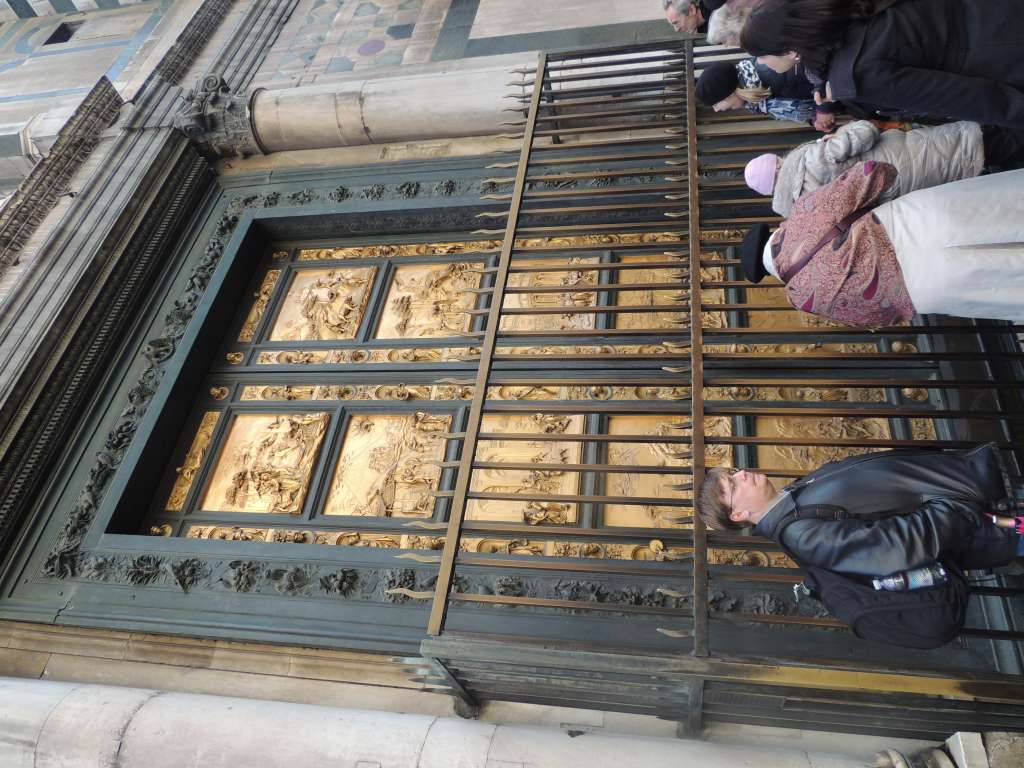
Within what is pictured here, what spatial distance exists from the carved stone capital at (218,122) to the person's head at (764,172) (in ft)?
17.4

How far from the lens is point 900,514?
2.11 m

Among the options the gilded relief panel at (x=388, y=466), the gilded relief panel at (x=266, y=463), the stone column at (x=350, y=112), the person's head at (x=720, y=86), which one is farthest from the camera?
the stone column at (x=350, y=112)

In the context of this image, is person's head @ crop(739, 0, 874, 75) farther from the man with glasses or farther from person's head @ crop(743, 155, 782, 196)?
the man with glasses

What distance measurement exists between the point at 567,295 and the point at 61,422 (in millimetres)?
4052

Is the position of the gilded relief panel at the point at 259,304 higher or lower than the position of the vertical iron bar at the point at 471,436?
lower

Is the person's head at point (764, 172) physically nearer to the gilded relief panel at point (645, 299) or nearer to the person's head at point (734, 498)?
the person's head at point (734, 498)

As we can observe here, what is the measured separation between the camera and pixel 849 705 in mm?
2543

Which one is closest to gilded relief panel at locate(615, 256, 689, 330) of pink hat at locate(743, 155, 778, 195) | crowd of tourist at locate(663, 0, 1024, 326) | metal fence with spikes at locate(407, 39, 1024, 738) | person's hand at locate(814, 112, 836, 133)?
metal fence with spikes at locate(407, 39, 1024, 738)

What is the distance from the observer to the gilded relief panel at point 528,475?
400 centimetres

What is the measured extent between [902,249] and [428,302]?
3833mm

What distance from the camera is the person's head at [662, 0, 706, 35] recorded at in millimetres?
3686

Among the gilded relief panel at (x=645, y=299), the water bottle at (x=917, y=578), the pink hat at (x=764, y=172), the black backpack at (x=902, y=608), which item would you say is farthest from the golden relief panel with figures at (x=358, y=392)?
the water bottle at (x=917, y=578)

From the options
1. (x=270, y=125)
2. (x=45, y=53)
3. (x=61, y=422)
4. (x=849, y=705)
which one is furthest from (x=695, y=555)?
(x=45, y=53)

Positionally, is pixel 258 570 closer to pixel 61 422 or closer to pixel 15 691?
pixel 15 691
